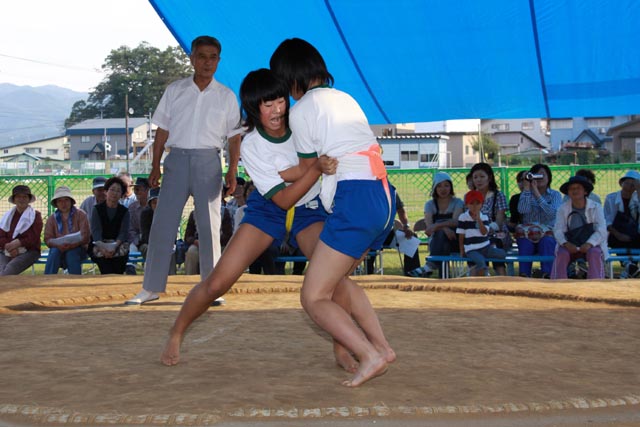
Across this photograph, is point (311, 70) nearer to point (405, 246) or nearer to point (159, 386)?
point (159, 386)

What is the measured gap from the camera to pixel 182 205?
4.21 m

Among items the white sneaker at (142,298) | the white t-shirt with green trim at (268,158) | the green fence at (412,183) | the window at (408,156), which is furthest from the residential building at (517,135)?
the white t-shirt with green trim at (268,158)

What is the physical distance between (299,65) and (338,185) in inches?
15.8


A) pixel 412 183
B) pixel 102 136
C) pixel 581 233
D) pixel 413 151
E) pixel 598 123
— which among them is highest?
pixel 598 123

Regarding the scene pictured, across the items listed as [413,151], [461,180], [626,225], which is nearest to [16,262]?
[626,225]

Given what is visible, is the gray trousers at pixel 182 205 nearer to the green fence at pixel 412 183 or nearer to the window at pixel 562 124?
the green fence at pixel 412 183

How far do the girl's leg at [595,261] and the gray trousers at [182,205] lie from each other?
128 inches

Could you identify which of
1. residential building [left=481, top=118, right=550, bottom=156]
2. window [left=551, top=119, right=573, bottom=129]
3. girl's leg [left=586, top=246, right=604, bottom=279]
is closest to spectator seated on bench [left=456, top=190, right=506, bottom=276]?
girl's leg [left=586, top=246, right=604, bottom=279]

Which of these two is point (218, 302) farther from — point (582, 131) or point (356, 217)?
point (582, 131)

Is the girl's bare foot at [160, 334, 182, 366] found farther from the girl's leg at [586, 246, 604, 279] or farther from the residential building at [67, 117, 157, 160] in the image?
the residential building at [67, 117, 157, 160]

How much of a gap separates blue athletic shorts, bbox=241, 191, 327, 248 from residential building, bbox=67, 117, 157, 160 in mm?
66453

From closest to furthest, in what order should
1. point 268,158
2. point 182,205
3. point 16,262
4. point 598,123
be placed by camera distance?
point 268,158 → point 182,205 → point 16,262 → point 598,123

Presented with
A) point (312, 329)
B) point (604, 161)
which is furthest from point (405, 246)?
point (604, 161)

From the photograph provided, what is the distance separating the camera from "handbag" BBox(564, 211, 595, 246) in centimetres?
610
